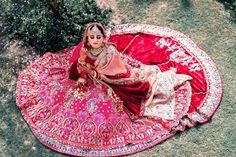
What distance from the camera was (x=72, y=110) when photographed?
6.64m

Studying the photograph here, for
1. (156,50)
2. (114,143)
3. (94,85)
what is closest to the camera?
(114,143)

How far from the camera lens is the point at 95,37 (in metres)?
6.27

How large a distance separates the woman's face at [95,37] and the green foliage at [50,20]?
1381mm

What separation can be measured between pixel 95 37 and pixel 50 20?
1.76 metres

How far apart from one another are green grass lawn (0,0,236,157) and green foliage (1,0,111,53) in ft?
0.91

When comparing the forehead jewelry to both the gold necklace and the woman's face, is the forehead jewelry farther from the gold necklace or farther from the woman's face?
the gold necklace

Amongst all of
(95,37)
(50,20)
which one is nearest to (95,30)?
(95,37)

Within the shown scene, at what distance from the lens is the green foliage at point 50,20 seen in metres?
7.63

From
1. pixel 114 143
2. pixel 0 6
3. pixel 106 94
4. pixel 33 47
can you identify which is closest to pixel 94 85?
pixel 106 94

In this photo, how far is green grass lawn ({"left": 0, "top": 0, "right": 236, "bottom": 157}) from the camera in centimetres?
640

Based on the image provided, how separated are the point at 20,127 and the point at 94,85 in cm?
112

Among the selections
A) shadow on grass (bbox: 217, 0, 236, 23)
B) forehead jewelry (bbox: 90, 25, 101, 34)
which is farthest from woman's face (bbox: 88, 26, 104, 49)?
shadow on grass (bbox: 217, 0, 236, 23)

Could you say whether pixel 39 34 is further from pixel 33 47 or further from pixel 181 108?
pixel 181 108

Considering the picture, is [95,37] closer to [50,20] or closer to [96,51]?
[96,51]
